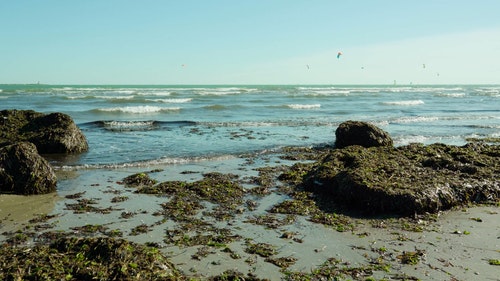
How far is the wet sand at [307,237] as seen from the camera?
4828 millimetres

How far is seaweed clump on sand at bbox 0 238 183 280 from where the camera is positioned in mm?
4094

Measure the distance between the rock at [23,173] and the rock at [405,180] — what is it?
5151 millimetres

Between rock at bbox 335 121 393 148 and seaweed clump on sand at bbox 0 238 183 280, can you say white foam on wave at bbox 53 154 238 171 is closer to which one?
rock at bbox 335 121 393 148

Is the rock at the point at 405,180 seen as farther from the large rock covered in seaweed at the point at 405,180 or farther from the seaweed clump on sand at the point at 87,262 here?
the seaweed clump on sand at the point at 87,262

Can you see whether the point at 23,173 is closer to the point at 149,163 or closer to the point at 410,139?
the point at 149,163

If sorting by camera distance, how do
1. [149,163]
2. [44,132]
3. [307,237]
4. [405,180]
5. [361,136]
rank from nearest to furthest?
[307,237] → [405,180] → [149,163] → [361,136] → [44,132]

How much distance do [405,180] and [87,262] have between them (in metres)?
5.54

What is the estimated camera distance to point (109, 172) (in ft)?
32.9

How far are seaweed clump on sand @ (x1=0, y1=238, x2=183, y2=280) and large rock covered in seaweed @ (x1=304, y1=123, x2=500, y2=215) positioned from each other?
3785mm

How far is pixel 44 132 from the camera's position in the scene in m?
13.4

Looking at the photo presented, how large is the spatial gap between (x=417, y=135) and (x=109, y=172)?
1278cm

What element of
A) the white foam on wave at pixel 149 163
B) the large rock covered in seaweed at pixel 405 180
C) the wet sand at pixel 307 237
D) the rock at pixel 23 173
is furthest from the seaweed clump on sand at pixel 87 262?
the white foam on wave at pixel 149 163

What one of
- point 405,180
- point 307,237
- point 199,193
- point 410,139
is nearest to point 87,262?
point 307,237

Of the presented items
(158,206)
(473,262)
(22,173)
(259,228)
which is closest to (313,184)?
(259,228)
